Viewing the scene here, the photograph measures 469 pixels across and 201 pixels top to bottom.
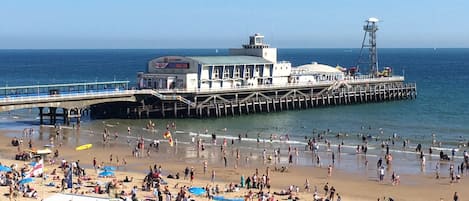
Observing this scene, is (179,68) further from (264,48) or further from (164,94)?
(264,48)

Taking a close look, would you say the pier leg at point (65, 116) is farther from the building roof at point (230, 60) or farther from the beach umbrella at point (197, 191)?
the beach umbrella at point (197, 191)

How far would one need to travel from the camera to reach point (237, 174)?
39.9 meters

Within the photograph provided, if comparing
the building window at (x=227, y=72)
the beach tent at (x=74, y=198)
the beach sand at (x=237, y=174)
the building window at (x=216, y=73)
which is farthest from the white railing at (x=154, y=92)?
the beach tent at (x=74, y=198)

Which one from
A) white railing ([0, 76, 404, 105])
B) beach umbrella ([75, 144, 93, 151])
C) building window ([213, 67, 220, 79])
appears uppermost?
building window ([213, 67, 220, 79])

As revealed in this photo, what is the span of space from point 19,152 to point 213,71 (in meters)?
26.9

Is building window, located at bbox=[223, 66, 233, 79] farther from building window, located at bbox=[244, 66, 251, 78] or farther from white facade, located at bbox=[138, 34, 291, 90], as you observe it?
building window, located at bbox=[244, 66, 251, 78]

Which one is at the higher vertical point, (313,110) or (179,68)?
(179,68)

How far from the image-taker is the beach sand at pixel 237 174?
3494 cm

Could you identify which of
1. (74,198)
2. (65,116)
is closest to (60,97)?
(65,116)

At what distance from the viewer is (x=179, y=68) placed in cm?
6762

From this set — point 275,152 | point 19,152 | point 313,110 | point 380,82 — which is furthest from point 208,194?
point 380,82

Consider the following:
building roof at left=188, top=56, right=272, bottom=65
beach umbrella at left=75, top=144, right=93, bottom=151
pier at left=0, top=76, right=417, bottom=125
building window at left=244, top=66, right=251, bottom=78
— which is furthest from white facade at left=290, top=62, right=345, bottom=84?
beach umbrella at left=75, top=144, right=93, bottom=151

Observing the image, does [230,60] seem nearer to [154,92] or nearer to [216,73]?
[216,73]

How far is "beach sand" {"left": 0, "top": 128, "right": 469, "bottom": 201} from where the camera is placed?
115ft
